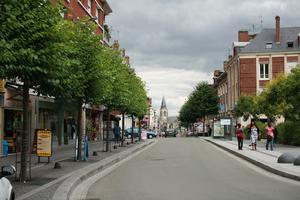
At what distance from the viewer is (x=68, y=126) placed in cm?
3950

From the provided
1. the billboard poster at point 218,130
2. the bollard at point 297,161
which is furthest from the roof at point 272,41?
the bollard at point 297,161

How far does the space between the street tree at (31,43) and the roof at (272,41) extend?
2428 inches

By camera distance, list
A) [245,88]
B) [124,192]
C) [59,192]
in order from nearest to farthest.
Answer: [59,192], [124,192], [245,88]

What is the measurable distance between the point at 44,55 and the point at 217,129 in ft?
173

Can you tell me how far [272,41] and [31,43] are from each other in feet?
217

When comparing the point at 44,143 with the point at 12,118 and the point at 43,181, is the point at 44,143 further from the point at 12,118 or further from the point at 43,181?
the point at 12,118

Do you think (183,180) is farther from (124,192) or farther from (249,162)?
(249,162)

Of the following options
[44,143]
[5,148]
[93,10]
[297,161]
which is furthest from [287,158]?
[93,10]

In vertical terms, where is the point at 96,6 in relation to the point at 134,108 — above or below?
above

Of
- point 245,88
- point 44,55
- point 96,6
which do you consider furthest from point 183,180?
point 245,88

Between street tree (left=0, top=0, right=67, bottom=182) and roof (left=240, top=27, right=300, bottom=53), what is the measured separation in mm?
61669

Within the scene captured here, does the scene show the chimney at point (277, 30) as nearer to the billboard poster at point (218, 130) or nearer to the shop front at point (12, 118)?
the billboard poster at point (218, 130)

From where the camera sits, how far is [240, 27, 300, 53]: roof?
73.9m

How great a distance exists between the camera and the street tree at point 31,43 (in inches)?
382
